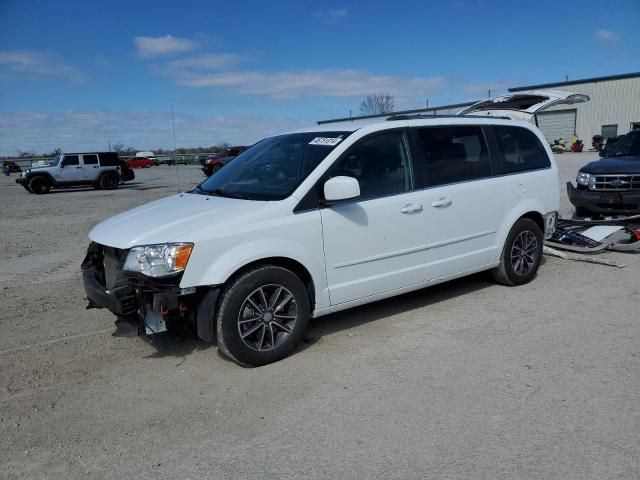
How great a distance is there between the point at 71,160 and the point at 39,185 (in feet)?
5.93

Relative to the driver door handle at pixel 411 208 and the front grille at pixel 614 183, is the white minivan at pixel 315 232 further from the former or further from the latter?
the front grille at pixel 614 183

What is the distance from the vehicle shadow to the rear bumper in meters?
3.61

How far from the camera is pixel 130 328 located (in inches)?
155

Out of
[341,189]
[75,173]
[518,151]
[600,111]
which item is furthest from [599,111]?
[341,189]

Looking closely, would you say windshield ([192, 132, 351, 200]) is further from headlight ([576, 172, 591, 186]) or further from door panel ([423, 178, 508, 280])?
headlight ([576, 172, 591, 186])

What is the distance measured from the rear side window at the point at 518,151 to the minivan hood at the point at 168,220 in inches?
116

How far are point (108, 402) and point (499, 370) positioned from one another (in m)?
2.77

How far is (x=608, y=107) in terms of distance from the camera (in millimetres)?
42094

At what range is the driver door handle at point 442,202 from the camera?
497 centimetres

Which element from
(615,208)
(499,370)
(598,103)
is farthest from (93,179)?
(598,103)

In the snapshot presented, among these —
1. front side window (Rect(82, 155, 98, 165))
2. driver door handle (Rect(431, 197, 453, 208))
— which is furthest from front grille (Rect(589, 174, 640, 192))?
front side window (Rect(82, 155, 98, 165))

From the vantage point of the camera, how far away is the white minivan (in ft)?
12.7

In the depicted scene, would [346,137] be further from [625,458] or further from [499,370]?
[625,458]

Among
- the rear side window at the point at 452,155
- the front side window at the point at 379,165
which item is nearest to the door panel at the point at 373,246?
the front side window at the point at 379,165
